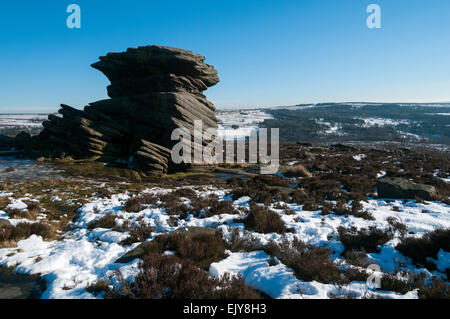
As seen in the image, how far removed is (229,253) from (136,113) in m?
25.0

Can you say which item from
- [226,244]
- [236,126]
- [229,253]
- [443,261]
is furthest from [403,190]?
[236,126]

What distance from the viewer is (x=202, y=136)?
27.8 meters

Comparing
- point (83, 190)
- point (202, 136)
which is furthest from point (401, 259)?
point (202, 136)

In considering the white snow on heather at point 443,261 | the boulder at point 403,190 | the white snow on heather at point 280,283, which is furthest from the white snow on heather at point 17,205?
the boulder at point 403,190

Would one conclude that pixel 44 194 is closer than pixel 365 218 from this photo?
No

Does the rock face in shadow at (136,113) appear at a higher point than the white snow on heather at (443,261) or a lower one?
higher

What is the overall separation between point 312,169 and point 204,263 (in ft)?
71.5

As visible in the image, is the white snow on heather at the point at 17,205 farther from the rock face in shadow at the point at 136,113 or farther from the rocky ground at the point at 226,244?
the rock face in shadow at the point at 136,113

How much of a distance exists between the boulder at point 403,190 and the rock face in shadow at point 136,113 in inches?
724

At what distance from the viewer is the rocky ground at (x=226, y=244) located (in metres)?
4.11

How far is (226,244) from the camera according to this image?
6.46 meters

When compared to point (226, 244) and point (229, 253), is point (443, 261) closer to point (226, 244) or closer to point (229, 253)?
point (229, 253)

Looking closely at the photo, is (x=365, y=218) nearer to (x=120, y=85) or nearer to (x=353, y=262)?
(x=353, y=262)
